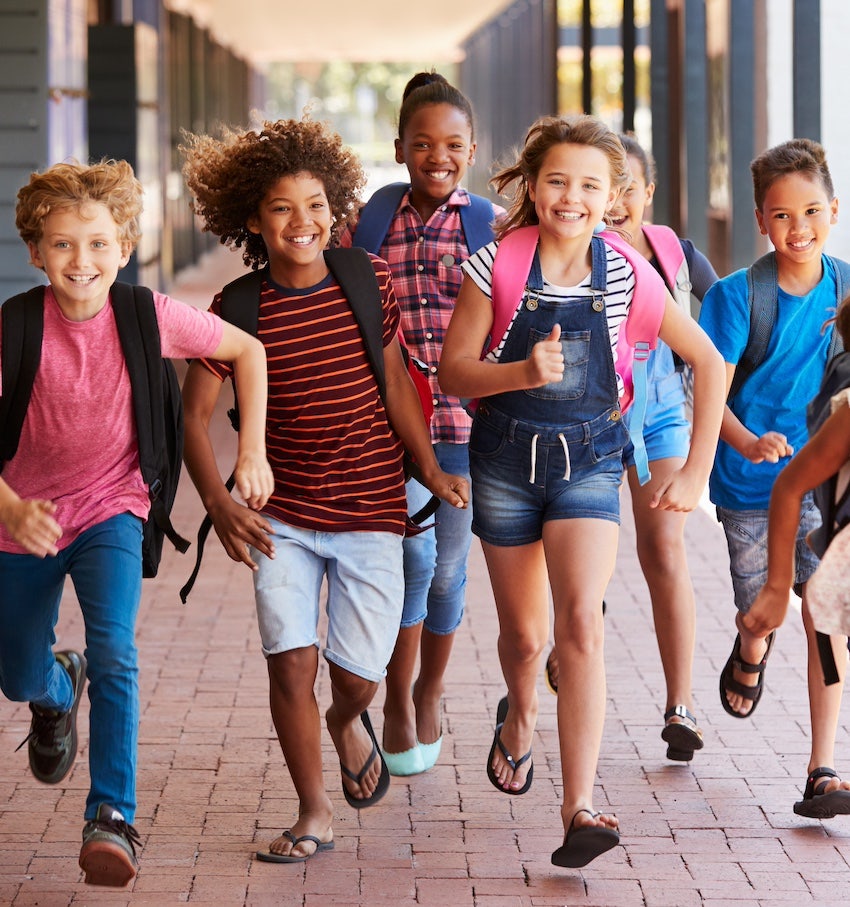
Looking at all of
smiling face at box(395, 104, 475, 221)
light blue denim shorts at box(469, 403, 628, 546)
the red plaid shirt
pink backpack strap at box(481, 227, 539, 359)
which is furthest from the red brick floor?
smiling face at box(395, 104, 475, 221)

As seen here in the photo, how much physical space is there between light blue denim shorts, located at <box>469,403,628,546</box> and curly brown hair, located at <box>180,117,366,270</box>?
72cm

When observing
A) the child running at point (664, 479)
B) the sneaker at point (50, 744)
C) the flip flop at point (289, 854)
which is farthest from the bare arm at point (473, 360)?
the sneaker at point (50, 744)

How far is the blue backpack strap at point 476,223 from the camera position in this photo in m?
4.53

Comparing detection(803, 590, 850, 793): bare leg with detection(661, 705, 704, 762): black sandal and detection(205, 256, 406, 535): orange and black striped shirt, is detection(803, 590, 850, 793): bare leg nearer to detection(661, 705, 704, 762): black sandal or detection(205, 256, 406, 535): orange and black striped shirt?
detection(661, 705, 704, 762): black sandal

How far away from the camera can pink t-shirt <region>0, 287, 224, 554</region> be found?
362 cm

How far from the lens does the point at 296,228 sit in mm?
3889

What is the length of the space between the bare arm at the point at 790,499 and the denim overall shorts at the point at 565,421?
1.79 feet

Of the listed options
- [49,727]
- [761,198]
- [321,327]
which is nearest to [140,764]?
[49,727]

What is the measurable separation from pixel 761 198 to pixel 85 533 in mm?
2019

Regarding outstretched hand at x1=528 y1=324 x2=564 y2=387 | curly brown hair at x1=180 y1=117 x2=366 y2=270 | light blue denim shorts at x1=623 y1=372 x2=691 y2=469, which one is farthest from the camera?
light blue denim shorts at x1=623 y1=372 x2=691 y2=469

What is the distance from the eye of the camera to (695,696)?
5348 millimetres

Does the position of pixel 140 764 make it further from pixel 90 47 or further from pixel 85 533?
pixel 90 47

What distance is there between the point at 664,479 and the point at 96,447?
66.3 inches

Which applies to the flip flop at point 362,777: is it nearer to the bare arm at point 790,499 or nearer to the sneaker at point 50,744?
the sneaker at point 50,744
